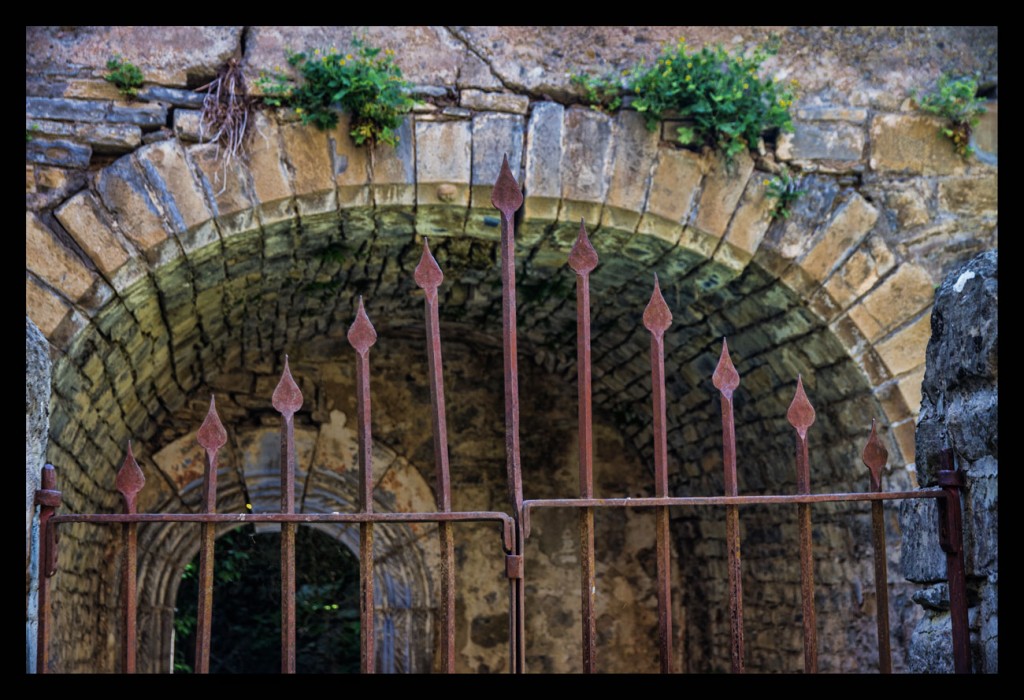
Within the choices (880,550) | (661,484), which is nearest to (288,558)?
(661,484)

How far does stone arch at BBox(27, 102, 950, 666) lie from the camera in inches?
147

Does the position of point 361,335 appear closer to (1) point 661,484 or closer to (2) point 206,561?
(2) point 206,561

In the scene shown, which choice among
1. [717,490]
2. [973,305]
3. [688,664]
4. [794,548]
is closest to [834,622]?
[794,548]

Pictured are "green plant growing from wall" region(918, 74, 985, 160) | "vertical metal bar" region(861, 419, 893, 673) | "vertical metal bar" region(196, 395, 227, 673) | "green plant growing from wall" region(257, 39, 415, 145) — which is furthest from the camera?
"green plant growing from wall" region(918, 74, 985, 160)

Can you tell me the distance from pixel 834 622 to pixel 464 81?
260 cm

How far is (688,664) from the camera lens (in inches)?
234

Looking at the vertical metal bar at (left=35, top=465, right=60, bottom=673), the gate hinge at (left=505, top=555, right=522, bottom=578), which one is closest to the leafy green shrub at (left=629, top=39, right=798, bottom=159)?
the gate hinge at (left=505, top=555, right=522, bottom=578)

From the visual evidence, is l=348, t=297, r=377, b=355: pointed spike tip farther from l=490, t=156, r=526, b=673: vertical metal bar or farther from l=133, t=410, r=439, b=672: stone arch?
l=133, t=410, r=439, b=672: stone arch

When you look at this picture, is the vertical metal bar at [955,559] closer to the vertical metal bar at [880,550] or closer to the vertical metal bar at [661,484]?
the vertical metal bar at [880,550]

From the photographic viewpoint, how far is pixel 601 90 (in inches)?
162

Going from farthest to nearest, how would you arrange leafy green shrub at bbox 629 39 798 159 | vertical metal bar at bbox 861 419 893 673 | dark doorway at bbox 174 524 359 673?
dark doorway at bbox 174 524 359 673
leafy green shrub at bbox 629 39 798 159
vertical metal bar at bbox 861 419 893 673

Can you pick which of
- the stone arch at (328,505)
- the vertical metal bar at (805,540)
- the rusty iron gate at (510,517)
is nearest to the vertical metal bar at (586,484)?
Result: the rusty iron gate at (510,517)

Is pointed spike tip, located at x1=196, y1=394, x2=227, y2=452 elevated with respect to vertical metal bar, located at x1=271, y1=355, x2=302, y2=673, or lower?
elevated

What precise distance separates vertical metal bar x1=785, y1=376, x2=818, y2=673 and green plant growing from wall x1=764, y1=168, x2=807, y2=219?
6.30 ft
